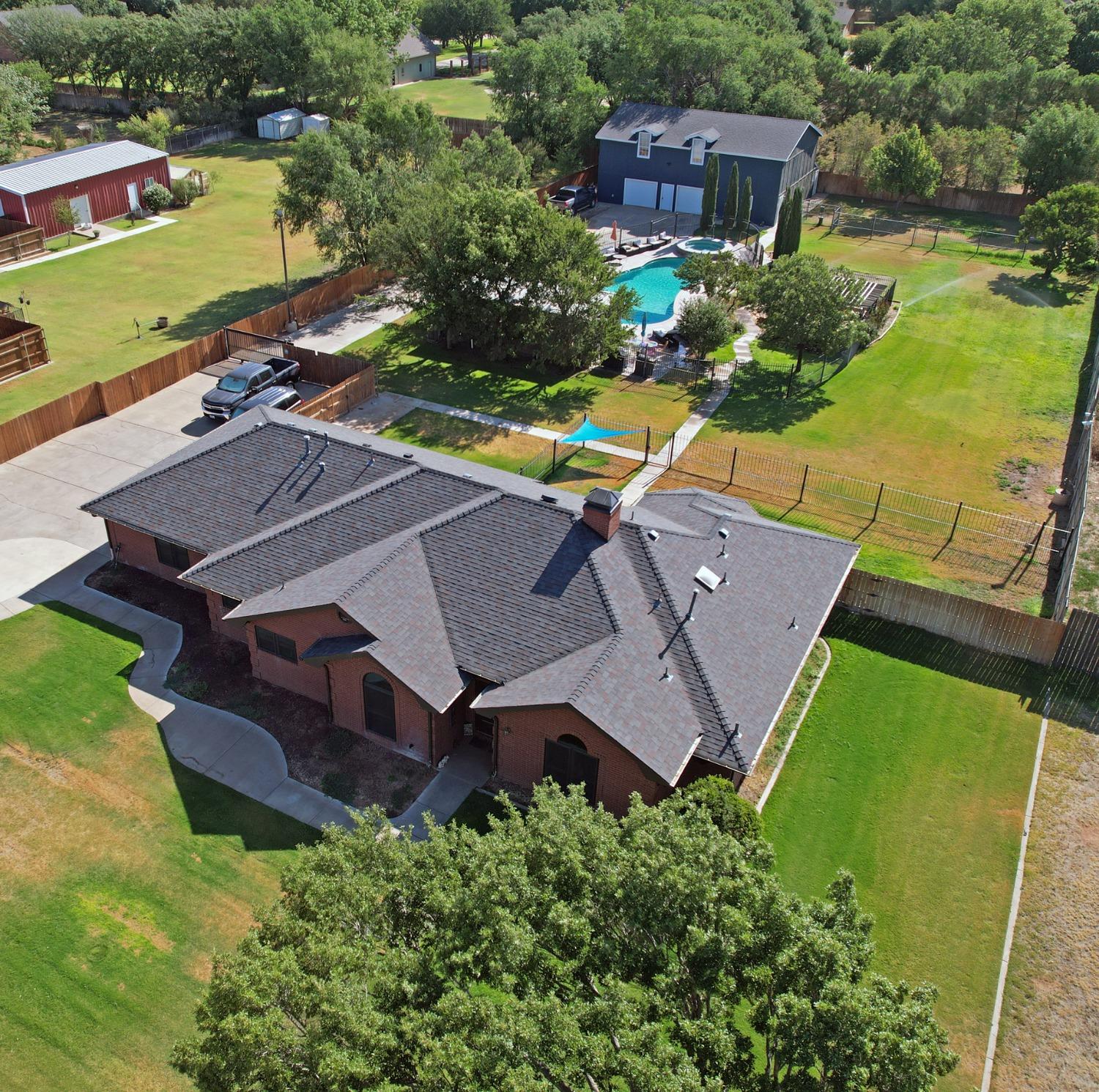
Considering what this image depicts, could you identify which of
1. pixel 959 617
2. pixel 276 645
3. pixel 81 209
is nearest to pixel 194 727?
pixel 276 645

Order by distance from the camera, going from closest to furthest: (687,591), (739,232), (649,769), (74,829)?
(649,769) < (74,829) < (687,591) < (739,232)

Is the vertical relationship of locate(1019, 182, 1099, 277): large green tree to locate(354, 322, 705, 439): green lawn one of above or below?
above

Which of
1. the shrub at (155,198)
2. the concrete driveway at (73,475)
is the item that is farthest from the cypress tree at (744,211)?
the shrub at (155,198)

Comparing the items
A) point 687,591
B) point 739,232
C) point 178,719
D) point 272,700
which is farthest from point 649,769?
point 739,232

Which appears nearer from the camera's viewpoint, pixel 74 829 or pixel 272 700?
pixel 74 829

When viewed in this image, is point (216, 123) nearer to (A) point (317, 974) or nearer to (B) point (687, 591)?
(B) point (687, 591)

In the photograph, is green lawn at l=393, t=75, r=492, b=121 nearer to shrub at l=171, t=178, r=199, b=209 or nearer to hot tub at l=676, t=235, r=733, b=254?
shrub at l=171, t=178, r=199, b=209

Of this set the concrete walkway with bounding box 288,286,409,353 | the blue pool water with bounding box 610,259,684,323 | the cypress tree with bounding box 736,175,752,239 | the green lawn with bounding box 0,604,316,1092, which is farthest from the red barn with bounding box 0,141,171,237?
the green lawn with bounding box 0,604,316,1092

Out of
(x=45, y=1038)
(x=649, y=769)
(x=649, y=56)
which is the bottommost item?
(x=45, y=1038)
